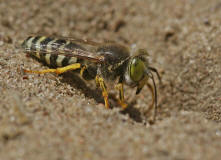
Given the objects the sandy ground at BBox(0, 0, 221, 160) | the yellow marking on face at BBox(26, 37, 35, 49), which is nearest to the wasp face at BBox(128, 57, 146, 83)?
the sandy ground at BBox(0, 0, 221, 160)

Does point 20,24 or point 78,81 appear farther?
point 20,24

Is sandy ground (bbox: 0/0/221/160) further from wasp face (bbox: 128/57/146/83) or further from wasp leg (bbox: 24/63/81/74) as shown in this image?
wasp face (bbox: 128/57/146/83)

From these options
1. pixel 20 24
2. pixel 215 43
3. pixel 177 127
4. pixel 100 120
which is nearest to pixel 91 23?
pixel 20 24

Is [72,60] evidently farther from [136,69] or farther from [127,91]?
[127,91]

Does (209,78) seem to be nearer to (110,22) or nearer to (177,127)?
(177,127)

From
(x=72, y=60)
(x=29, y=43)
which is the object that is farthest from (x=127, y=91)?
(x=29, y=43)

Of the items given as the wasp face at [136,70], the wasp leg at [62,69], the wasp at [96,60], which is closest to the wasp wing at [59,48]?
the wasp at [96,60]
